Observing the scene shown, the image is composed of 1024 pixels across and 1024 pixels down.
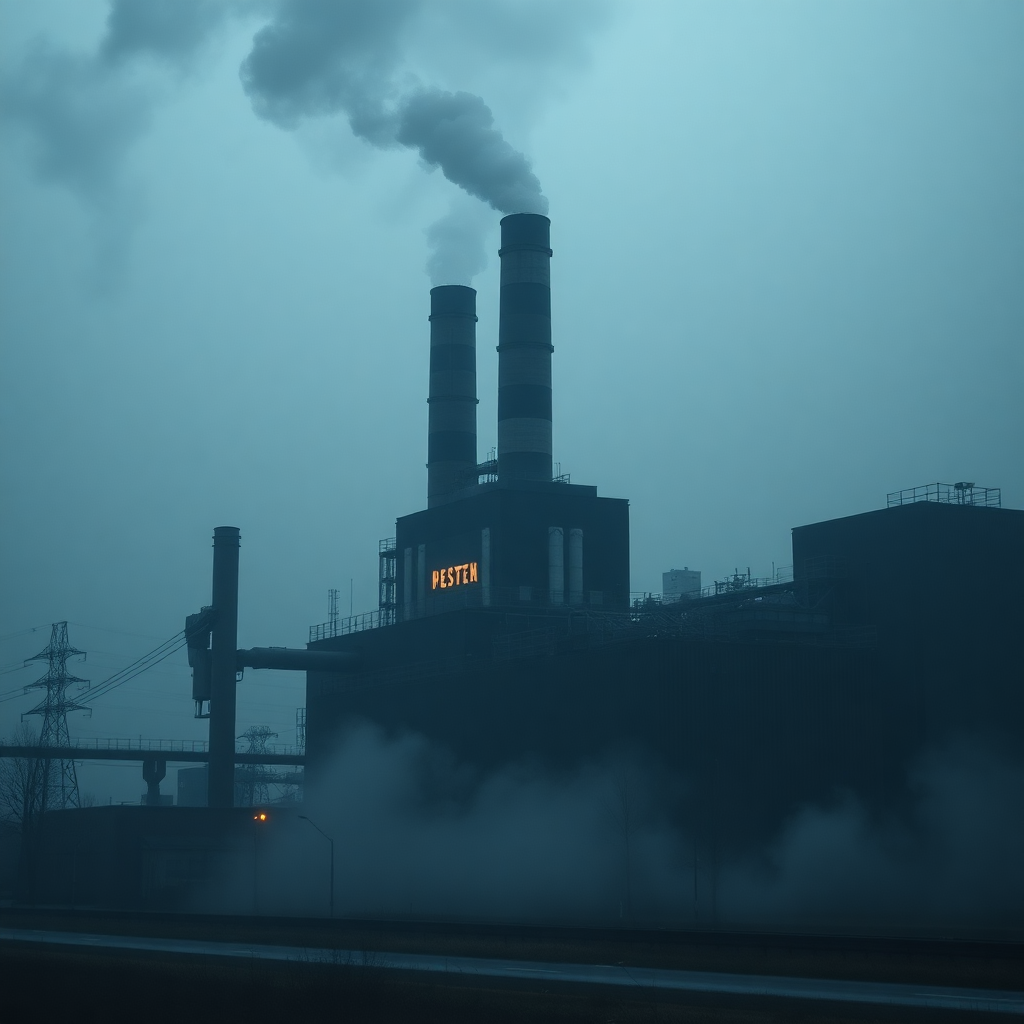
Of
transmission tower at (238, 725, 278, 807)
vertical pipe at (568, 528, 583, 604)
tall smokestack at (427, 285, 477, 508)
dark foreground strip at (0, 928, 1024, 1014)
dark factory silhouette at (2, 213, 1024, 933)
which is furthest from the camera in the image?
transmission tower at (238, 725, 278, 807)

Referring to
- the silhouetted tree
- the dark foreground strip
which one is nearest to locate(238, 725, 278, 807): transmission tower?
the silhouetted tree

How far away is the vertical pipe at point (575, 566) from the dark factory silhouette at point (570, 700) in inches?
6.0

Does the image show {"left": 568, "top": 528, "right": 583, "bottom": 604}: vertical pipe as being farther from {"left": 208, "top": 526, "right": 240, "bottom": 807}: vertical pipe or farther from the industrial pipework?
{"left": 208, "top": 526, "right": 240, "bottom": 807}: vertical pipe

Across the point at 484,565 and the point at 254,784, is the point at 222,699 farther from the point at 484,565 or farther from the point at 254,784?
the point at 254,784

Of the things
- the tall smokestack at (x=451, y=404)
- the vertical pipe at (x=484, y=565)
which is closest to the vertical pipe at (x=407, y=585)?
the tall smokestack at (x=451, y=404)

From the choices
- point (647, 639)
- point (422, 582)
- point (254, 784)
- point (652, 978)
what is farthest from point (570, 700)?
point (254, 784)

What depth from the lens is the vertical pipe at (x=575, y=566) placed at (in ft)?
224

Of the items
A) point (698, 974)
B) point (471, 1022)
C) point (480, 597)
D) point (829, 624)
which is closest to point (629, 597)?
point (480, 597)

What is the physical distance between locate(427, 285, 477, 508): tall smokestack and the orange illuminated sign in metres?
4.31

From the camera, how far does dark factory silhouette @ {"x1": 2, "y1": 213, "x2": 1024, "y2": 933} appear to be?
175ft

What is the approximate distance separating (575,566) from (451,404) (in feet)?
38.4

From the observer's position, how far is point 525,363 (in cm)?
6819

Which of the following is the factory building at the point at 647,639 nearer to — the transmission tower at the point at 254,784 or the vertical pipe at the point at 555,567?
the vertical pipe at the point at 555,567

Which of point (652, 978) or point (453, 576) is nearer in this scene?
point (652, 978)
